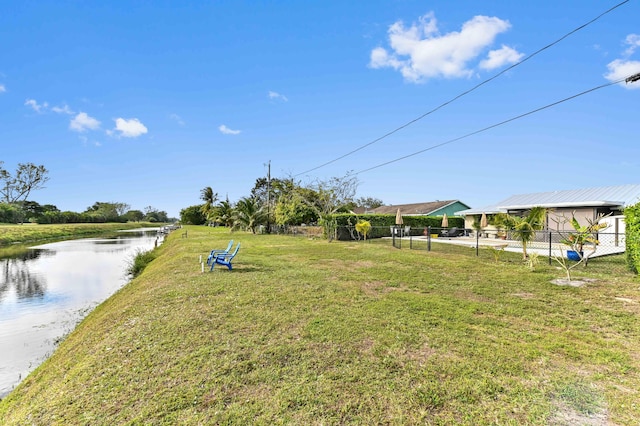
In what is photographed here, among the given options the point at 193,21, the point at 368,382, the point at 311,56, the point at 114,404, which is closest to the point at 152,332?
the point at 114,404

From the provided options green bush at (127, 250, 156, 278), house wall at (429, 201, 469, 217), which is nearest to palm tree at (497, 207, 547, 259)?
green bush at (127, 250, 156, 278)

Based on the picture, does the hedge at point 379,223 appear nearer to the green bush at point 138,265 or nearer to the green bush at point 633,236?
the green bush at point 633,236

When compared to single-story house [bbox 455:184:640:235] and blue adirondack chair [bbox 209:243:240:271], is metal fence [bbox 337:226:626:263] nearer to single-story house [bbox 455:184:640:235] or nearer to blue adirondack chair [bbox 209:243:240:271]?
single-story house [bbox 455:184:640:235]

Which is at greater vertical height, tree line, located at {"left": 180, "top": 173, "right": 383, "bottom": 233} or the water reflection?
tree line, located at {"left": 180, "top": 173, "right": 383, "bottom": 233}

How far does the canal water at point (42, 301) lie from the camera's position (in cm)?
675

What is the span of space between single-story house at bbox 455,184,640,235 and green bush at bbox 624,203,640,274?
6417mm

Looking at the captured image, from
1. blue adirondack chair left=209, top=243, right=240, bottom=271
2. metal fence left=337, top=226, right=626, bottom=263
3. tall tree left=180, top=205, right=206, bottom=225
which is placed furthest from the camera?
tall tree left=180, top=205, right=206, bottom=225

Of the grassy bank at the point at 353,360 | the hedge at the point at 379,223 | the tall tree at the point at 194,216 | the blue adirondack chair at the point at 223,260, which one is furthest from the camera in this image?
the tall tree at the point at 194,216

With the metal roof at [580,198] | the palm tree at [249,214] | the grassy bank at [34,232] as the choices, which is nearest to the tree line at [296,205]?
the palm tree at [249,214]

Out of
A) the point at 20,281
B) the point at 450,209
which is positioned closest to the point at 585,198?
the point at 450,209

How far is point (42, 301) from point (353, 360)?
13.0 meters

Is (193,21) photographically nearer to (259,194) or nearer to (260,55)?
(260,55)

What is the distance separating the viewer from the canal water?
266 inches

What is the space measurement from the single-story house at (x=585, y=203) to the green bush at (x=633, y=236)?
6417 millimetres
